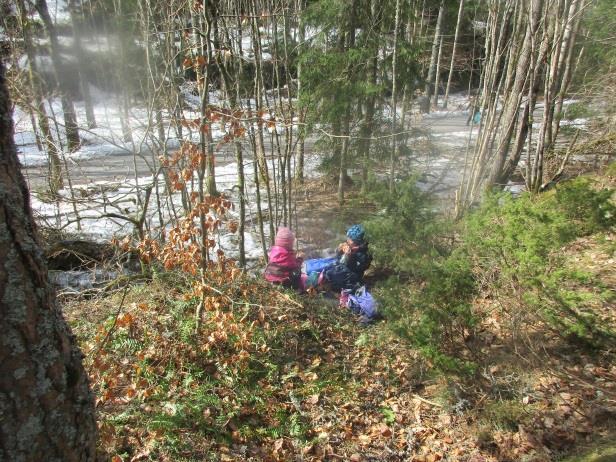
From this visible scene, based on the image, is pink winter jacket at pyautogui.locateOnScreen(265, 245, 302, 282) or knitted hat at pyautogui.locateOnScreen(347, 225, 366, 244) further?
knitted hat at pyautogui.locateOnScreen(347, 225, 366, 244)

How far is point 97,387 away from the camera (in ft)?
11.2

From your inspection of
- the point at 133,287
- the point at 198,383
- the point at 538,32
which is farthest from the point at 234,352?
the point at 538,32

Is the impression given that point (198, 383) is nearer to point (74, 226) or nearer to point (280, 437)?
point (280, 437)

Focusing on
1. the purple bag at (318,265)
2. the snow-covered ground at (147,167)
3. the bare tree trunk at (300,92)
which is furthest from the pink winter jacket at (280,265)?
the bare tree trunk at (300,92)

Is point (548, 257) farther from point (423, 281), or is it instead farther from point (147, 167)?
point (147, 167)

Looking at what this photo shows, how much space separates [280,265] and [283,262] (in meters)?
0.07

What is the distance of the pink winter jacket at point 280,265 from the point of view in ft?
20.4

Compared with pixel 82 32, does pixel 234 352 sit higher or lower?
lower

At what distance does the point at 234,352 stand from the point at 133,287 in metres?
1.95

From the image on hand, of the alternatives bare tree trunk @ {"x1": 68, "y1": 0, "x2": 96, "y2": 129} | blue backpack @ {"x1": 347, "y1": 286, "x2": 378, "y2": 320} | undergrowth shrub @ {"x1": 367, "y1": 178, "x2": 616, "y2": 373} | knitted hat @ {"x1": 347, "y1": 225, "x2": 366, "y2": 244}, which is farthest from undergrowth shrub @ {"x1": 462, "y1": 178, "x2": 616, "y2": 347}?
bare tree trunk @ {"x1": 68, "y1": 0, "x2": 96, "y2": 129}

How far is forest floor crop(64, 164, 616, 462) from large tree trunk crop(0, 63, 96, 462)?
1.57 metres

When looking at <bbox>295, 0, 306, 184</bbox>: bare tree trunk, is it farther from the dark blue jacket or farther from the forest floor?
the forest floor

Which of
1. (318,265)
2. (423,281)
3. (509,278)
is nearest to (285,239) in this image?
(318,265)

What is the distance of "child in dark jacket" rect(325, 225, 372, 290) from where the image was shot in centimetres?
648
